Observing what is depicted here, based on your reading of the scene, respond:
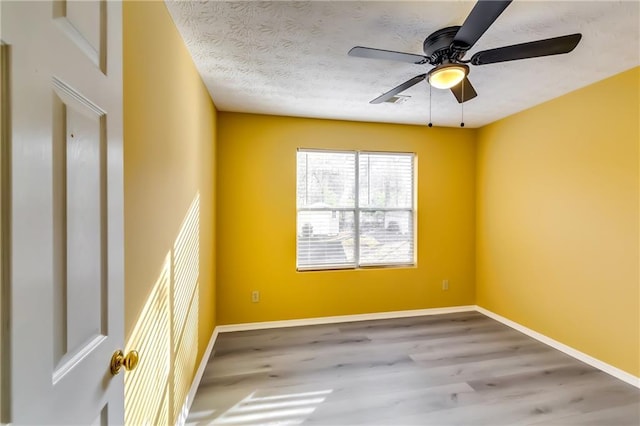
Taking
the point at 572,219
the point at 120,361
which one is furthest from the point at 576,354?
the point at 120,361

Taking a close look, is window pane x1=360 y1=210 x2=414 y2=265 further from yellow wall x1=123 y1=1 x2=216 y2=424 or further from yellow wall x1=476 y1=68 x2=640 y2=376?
yellow wall x1=123 y1=1 x2=216 y2=424

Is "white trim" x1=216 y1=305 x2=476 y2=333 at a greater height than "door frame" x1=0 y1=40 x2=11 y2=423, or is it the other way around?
"door frame" x1=0 y1=40 x2=11 y2=423

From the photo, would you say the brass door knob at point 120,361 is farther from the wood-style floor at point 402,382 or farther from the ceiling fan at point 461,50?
the ceiling fan at point 461,50

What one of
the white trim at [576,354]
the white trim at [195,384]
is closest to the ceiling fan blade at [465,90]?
the white trim at [576,354]

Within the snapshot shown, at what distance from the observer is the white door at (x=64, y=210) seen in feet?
1.51

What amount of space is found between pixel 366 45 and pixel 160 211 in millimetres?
1643

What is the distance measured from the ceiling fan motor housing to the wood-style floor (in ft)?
7.65

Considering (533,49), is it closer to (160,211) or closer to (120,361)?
(160,211)

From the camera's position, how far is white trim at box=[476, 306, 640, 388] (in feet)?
7.34

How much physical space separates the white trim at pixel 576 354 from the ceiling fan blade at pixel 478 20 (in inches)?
113

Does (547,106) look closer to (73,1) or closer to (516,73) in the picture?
(516,73)

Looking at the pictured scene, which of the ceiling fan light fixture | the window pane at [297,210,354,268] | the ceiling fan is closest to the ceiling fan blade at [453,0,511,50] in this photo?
the ceiling fan

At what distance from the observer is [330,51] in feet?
6.30

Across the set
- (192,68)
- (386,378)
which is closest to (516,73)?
(192,68)
